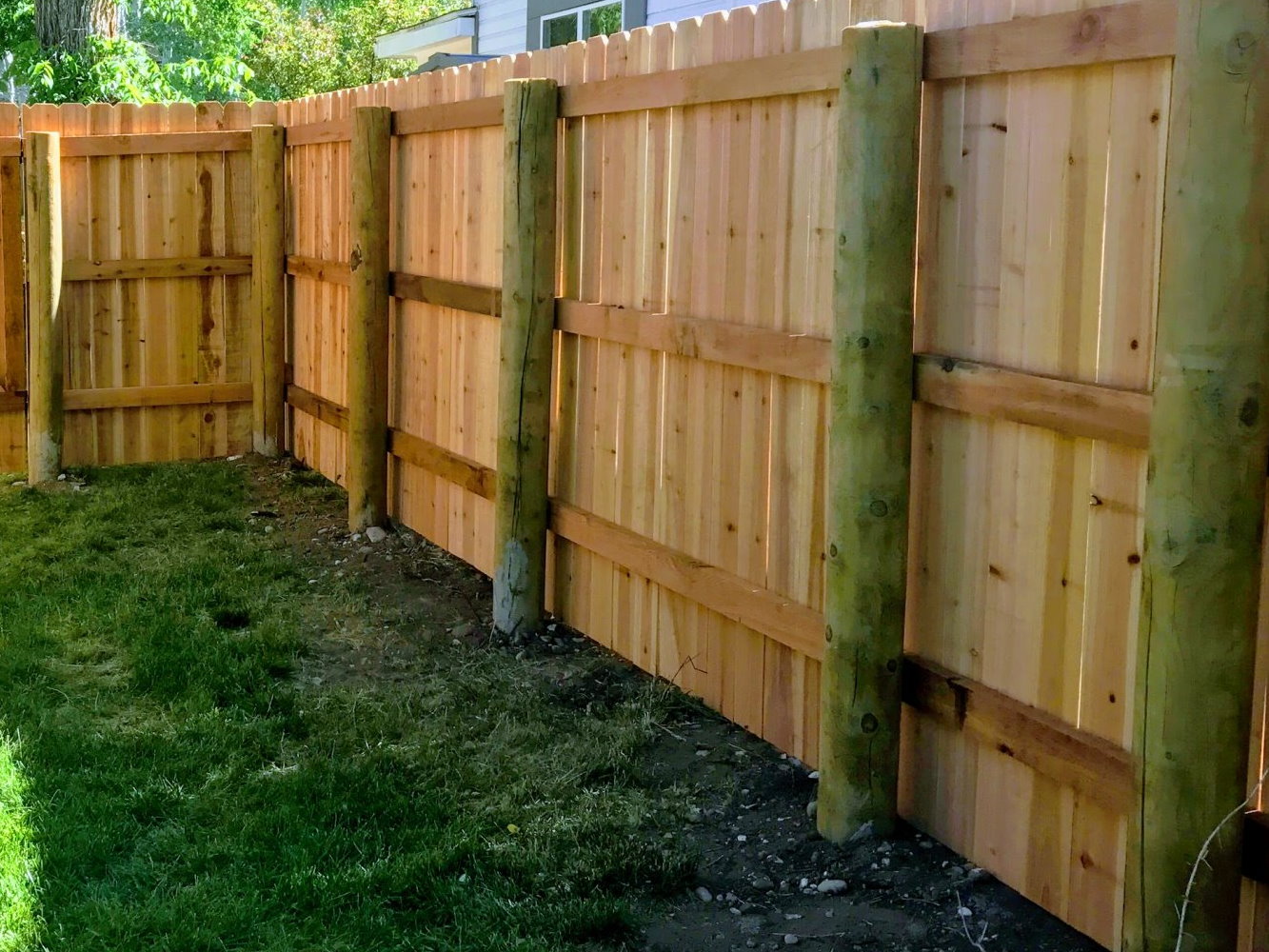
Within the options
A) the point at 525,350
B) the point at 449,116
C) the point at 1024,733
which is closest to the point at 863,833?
the point at 1024,733

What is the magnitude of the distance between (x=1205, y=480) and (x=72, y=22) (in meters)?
11.8

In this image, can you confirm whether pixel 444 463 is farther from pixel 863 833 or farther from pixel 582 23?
pixel 582 23

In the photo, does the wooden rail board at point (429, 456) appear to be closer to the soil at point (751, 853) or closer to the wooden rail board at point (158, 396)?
the soil at point (751, 853)

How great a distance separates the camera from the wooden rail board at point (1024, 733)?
329cm

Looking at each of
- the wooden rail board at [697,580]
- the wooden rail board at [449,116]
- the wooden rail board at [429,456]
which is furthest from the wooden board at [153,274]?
the wooden rail board at [697,580]

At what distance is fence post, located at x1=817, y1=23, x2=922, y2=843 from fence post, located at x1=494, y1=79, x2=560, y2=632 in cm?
206

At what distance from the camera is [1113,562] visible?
3324 millimetres

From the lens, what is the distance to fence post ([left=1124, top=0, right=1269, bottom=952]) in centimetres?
278

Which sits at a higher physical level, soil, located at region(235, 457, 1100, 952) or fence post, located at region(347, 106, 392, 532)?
fence post, located at region(347, 106, 392, 532)

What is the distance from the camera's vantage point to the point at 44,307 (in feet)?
29.0

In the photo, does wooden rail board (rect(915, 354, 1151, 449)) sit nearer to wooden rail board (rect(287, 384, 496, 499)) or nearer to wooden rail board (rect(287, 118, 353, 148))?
wooden rail board (rect(287, 384, 496, 499))

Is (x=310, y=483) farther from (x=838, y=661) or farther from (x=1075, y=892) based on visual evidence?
(x=1075, y=892)

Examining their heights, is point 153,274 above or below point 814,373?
above

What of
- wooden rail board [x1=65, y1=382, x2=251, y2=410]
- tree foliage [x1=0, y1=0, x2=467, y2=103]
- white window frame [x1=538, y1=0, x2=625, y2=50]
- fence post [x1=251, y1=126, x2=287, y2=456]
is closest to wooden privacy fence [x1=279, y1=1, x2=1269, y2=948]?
fence post [x1=251, y1=126, x2=287, y2=456]
